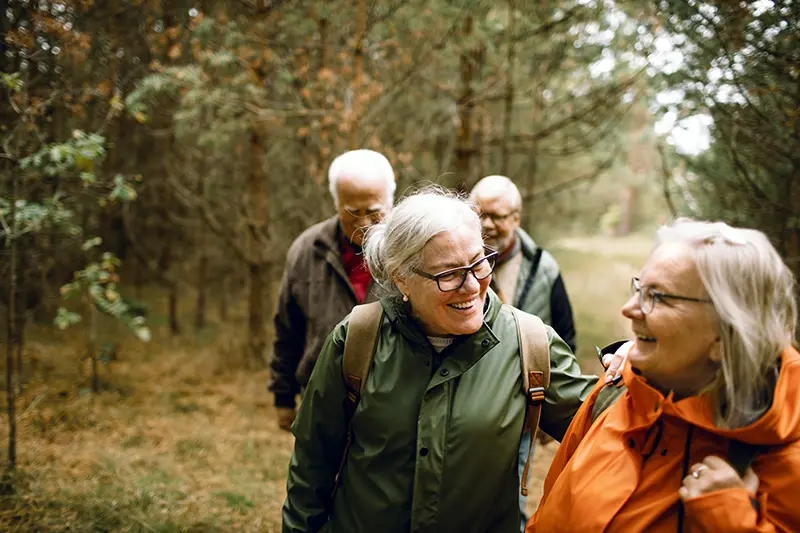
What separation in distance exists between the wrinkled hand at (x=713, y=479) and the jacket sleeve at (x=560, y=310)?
2407mm

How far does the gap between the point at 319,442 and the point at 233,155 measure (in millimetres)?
9918

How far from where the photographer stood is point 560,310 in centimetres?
383

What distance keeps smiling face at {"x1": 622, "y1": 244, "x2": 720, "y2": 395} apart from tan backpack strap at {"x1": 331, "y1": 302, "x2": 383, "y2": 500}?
947 mm

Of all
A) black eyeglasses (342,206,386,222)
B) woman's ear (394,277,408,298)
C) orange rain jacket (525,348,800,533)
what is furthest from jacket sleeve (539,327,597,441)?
black eyeglasses (342,206,386,222)

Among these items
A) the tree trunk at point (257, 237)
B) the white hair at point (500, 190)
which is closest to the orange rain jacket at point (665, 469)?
the white hair at point (500, 190)

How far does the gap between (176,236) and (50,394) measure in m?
6.51

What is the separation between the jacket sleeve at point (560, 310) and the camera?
3.81m

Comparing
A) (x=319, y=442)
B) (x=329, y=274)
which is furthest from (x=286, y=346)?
(x=319, y=442)

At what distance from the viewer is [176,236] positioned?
44.0 ft

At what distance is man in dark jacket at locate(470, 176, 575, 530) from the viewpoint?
148 inches

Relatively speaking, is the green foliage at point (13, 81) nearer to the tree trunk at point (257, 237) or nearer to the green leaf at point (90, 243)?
the green leaf at point (90, 243)

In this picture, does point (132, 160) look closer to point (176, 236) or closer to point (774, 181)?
point (176, 236)

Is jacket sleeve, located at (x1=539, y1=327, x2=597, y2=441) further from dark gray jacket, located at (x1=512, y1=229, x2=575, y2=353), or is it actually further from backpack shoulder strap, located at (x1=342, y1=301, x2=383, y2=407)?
dark gray jacket, located at (x1=512, y1=229, x2=575, y2=353)

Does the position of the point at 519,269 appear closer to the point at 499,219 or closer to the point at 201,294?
the point at 499,219
